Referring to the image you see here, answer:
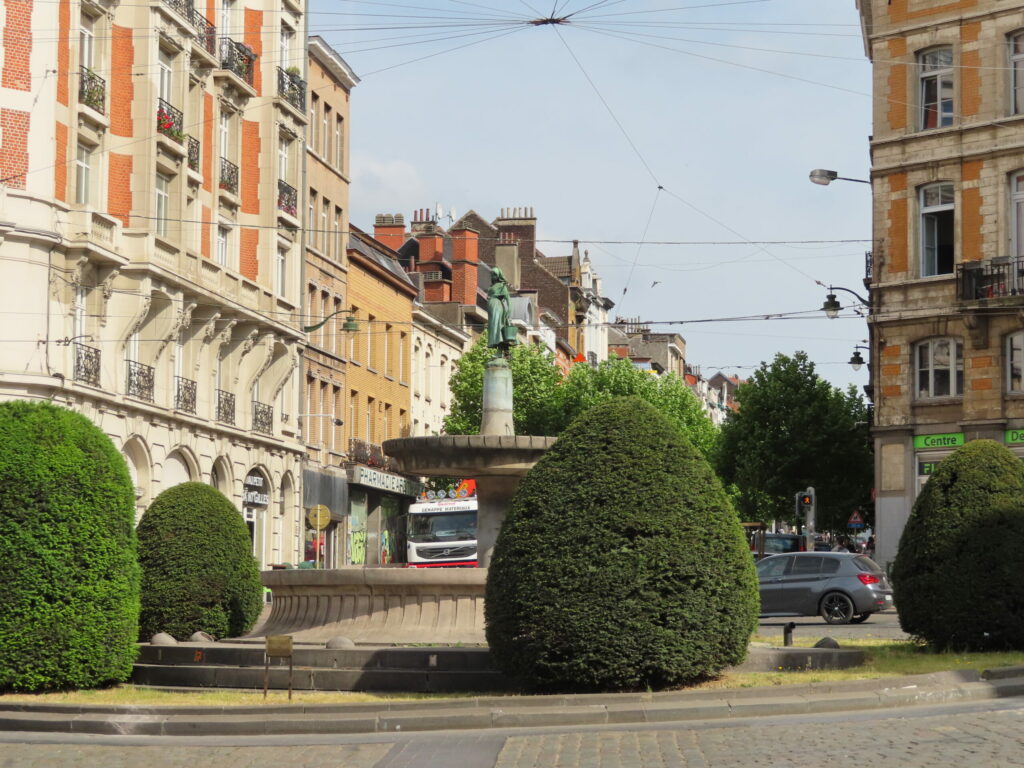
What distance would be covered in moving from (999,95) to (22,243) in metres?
23.1

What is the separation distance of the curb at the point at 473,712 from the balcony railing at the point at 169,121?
27031 millimetres

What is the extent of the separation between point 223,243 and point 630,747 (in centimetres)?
3573

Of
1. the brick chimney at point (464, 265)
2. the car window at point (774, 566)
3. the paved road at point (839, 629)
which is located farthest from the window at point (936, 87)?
the brick chimney at point (464, 265)

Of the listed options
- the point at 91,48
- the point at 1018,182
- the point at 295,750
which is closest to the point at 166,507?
the point at 295,750

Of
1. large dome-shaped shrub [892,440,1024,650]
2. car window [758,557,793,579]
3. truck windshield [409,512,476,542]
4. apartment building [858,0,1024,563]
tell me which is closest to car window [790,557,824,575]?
car window [758,557,793,579]

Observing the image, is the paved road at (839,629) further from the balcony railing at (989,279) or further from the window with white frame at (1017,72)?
the window with white frame at (1017,72)

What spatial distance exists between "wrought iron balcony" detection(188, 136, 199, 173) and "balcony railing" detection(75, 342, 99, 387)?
8.08 metres

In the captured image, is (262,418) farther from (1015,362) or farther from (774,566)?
(1015,362)

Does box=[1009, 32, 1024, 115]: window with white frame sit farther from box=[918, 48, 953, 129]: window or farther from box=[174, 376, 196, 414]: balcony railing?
box=[174, 376, 196, 414]: balcony railing

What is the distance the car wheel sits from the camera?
32750 millimetres

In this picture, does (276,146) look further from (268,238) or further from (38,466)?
(38,466)

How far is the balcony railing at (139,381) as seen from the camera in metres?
39.5

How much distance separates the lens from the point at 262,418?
49.4 m

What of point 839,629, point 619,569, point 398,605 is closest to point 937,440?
point 839,629
